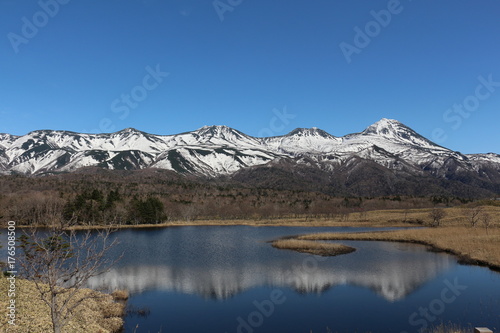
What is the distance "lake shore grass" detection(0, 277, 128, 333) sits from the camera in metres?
21.4

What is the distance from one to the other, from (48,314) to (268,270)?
3229 centimetres

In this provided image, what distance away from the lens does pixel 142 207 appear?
157250 millimetres

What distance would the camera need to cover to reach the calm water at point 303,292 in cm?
3040

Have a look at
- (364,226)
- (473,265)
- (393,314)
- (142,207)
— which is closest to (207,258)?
(393,314)

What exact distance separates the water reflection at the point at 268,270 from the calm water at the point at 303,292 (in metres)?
0.13

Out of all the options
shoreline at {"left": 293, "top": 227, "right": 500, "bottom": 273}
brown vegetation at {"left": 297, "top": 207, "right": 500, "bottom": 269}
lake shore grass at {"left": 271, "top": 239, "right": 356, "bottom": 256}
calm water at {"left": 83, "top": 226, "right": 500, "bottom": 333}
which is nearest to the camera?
calm water at {"left": 83, "top": 226, "right": 500, "bottom": 333}

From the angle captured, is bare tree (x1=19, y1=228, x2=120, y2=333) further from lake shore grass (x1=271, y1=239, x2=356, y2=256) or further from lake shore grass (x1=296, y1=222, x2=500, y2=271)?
lake shore grass (x1=296, y1=222, x2=500, y2=271)

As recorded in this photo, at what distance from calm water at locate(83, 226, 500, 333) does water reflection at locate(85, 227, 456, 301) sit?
134 millimetres

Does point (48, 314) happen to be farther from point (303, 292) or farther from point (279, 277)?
point (279, 277)

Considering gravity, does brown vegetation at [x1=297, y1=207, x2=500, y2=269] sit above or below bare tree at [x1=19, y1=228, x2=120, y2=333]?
below

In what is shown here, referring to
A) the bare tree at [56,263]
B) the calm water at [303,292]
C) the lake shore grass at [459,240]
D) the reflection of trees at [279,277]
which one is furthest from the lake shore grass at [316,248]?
the bare tree at [56,263]

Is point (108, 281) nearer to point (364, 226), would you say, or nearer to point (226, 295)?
point (226, 295)

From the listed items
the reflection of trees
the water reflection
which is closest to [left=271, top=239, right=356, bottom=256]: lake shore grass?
the water reflection

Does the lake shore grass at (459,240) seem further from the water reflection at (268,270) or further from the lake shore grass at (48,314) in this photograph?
the lake shore grass at (48,314)
